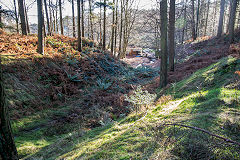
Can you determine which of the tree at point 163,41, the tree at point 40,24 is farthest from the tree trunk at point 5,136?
the tree at point 40,24

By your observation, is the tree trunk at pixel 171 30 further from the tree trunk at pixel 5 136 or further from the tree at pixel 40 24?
the tree trunk at pixel 5 136

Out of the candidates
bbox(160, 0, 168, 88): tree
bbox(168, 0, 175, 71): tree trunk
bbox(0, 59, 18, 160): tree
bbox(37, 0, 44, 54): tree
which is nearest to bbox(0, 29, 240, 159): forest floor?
bbox(37, 0, 44, 54): tree

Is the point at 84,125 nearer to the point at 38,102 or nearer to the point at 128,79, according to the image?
the point at 38,102

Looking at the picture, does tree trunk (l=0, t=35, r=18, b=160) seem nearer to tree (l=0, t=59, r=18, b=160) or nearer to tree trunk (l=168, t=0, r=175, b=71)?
tree (l=0, t=59, r=18, b=160)

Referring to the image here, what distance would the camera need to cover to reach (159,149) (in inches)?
87.0

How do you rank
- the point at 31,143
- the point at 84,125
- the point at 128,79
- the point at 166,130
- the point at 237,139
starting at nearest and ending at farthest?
the point at 237,139, the point at 166,130, the point at 31,143, the point at 84,125, the point at 128,79

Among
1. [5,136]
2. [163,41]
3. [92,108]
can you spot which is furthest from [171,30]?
[5,136]

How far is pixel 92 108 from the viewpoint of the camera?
7.19m

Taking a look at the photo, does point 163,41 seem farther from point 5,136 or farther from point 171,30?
point 5,136

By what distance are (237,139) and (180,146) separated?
814 millimetres

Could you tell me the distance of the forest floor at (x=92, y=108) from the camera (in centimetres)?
259

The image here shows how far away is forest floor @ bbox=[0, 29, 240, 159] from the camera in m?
2.59

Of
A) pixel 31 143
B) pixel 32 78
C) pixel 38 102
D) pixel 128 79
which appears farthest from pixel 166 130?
pixel 128 79

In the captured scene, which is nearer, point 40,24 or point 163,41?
point 163,41
